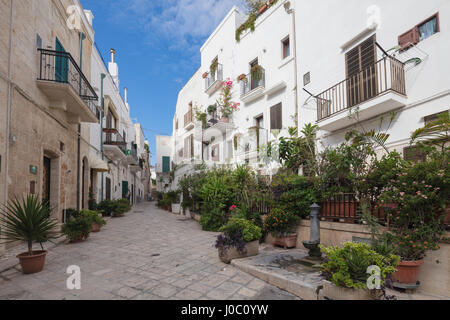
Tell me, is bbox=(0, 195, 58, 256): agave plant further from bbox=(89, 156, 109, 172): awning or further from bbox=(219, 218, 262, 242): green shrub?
bbox=(89, 156, 109, 172): awning

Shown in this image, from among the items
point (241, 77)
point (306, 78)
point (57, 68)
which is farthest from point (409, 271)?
point (241, 77)

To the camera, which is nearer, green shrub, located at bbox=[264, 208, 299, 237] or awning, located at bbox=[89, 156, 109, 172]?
green shrub, located at bbox=[264, 208, 299, 237]

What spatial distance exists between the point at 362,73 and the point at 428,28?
1.77 metres

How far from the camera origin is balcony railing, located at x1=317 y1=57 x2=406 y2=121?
6.88 meters

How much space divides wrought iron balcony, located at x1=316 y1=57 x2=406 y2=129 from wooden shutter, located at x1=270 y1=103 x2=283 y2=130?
2437 millimetres

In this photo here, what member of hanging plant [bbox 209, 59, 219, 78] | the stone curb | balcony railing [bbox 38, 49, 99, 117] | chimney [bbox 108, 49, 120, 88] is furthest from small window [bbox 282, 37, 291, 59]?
chimney [bbox 108, 49, 120, 88]

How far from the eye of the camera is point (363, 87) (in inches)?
302

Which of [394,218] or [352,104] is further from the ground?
[352,104]

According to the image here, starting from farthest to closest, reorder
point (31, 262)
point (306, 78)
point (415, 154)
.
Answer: point (306, 78) → point (415, 154) → point (31, 262)

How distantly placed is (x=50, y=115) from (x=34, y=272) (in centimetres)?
527

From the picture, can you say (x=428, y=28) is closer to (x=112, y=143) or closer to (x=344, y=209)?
(x=344, y=209)
